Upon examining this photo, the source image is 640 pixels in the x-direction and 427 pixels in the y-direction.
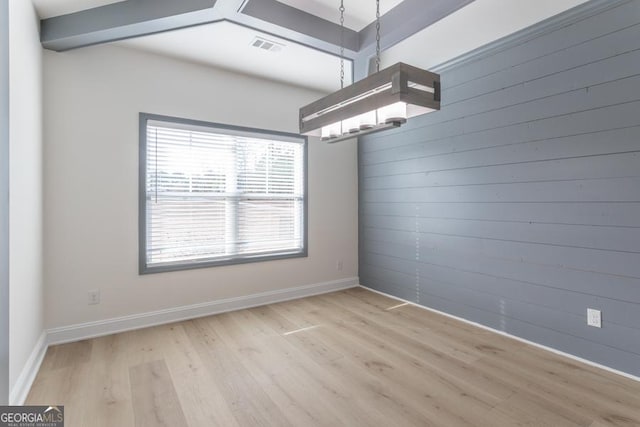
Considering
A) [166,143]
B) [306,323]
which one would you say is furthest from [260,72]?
[306,323]

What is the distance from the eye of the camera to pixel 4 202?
169 centimetres

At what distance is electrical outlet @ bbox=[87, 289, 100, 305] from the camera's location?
9.38 feet

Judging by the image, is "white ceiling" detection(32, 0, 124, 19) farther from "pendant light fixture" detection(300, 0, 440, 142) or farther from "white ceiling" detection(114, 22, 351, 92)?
"pendant light fixture" detection(300, 0, 440, 142)

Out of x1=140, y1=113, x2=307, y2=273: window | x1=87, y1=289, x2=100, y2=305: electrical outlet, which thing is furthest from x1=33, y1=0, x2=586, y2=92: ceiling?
x1=87, y1=289, x2=100, y2=305: electrical outlet

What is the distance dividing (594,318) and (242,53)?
3.82 m

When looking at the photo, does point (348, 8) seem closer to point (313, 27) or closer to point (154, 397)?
point (313, 27)

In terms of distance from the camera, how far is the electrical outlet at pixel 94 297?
286 cm

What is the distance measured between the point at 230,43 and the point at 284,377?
2.97 meters

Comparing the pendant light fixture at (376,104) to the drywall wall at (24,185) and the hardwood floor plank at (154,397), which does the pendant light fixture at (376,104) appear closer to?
the drywall wall at (24,185)

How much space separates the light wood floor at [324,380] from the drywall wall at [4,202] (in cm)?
44

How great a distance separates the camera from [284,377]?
7.33 ft

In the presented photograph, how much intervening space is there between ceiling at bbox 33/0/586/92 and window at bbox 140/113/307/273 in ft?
2.43

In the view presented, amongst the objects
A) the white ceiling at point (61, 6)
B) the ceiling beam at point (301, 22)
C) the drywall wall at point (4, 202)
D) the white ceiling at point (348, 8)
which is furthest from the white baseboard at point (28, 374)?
the white ceiling at point (348, 8)

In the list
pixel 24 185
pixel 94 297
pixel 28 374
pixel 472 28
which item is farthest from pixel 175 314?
pixel 472 28
